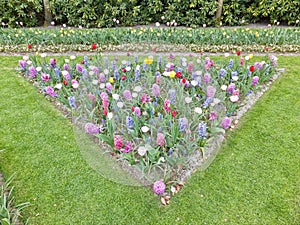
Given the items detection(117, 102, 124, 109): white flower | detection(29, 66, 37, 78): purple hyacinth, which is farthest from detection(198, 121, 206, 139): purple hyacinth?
detection(29, 66, 37, 78): purple hyacinth

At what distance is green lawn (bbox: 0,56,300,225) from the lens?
2.25 metres

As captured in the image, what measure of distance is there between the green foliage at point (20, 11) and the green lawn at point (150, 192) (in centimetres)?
449

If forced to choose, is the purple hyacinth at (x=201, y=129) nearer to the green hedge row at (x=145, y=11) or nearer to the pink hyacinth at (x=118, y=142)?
the pink hyacinth at (x=118, y=142)

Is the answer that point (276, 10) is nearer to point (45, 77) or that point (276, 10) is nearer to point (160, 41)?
point (160, 41)

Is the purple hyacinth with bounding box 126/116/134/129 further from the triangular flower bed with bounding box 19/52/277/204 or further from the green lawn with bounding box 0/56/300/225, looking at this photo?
the green lawn with bounding box 0/56/300/225

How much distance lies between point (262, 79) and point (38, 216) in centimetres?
335

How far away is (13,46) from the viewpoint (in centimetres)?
539

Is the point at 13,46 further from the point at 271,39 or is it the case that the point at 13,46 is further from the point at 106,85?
the point at 271,39

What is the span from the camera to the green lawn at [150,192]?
88.7 inches

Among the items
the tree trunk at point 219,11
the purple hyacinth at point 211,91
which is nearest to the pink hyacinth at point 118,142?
the purple hyacinth at point 211,91

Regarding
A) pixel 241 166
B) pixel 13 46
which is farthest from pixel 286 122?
pixel 13 46

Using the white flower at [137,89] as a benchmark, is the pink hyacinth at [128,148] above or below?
below

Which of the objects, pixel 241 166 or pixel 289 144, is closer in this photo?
pixel 241 166

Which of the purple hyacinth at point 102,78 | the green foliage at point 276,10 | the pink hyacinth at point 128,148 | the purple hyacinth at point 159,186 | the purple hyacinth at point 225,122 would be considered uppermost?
the green foliage at point 276,10
